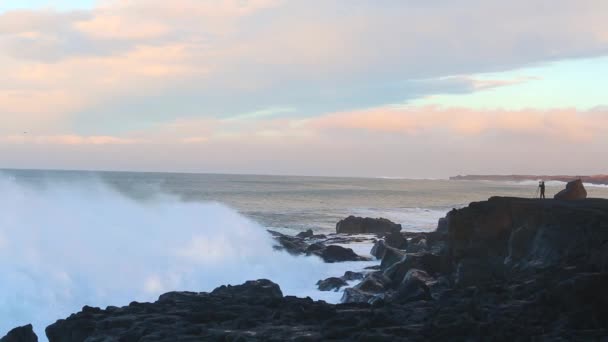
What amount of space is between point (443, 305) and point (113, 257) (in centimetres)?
1719

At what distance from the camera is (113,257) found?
27.3 metres

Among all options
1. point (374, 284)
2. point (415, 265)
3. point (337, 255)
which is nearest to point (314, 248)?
point (337, 255)

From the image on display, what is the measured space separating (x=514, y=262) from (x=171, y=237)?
19304 mm

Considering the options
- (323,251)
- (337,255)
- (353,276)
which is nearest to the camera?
(353,276)

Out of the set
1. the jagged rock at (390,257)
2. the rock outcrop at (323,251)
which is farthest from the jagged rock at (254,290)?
the rock outcrop at (323,251)

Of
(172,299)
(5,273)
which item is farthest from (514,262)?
(5,273)

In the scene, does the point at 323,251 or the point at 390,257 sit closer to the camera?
the point at 390,257

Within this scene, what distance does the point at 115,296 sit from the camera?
949 inches

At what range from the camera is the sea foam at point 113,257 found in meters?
22.8

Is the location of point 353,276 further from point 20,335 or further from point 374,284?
point 20,335

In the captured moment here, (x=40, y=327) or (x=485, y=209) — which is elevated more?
(x=485, y=209)

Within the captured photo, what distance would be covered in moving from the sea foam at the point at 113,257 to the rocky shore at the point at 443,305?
507 cm

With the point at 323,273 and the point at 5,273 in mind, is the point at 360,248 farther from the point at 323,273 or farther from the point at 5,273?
the point at 5,273

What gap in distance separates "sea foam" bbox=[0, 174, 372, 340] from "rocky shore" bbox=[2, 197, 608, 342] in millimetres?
5069
